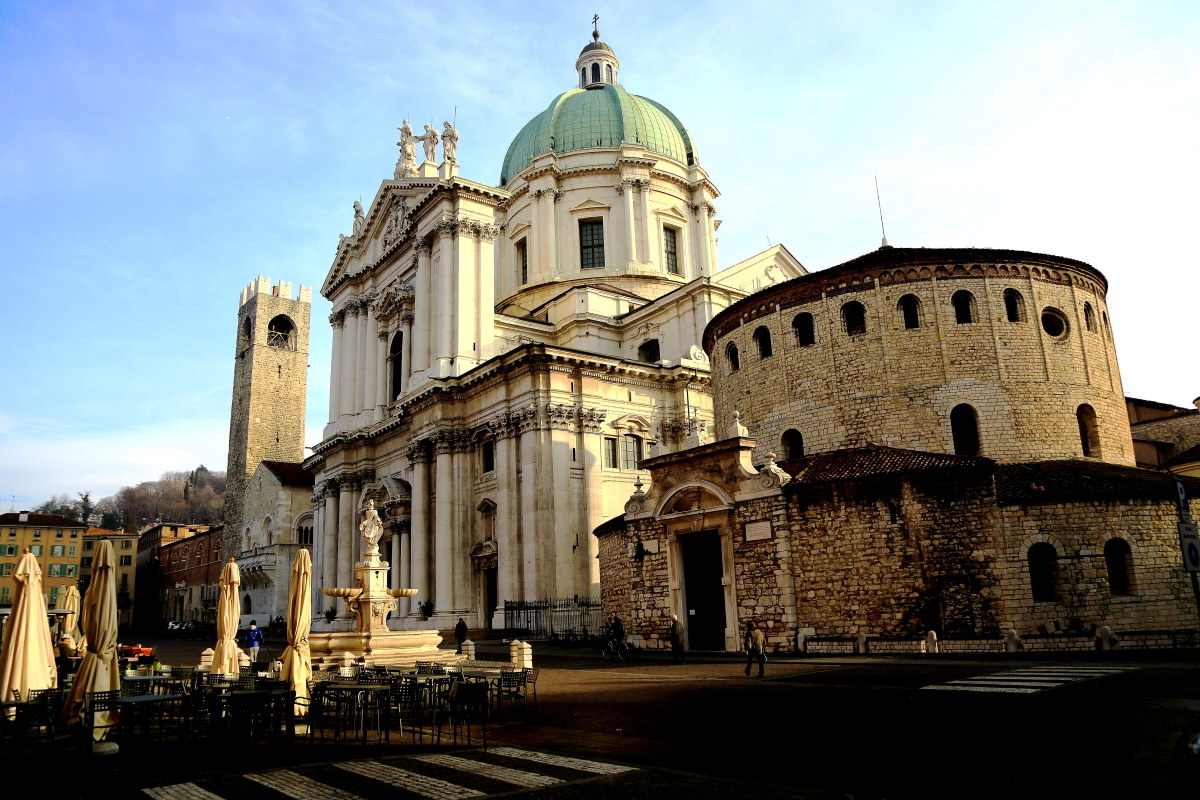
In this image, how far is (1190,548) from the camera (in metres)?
10.6

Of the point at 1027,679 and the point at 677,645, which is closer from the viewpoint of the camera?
the point at 1027,679

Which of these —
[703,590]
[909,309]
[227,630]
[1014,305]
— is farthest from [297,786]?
[1014,305]

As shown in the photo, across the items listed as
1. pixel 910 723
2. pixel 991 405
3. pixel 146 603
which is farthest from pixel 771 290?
pixel 146 603

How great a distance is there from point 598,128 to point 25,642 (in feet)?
150

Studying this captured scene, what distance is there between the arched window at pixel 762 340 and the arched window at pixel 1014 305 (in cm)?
752

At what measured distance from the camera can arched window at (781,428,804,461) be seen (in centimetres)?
2772

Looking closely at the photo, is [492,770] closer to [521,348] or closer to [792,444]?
[792,444]

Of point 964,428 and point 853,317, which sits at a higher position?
point 853,317

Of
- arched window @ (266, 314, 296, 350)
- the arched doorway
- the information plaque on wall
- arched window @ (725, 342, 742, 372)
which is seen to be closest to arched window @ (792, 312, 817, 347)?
arched window @ (725, 342, 742, 372)

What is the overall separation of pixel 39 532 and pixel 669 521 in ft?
274

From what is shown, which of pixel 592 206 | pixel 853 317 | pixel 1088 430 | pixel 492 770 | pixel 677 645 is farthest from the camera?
pixel 592 206

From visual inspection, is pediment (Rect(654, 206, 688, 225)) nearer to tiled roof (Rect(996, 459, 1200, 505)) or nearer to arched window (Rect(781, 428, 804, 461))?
arched window (Rect(781, 428, 804, 461))

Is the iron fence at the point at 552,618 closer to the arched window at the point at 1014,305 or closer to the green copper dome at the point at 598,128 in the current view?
the arched window at the point at 1014,305

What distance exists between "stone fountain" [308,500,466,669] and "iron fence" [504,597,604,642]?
13269mm
